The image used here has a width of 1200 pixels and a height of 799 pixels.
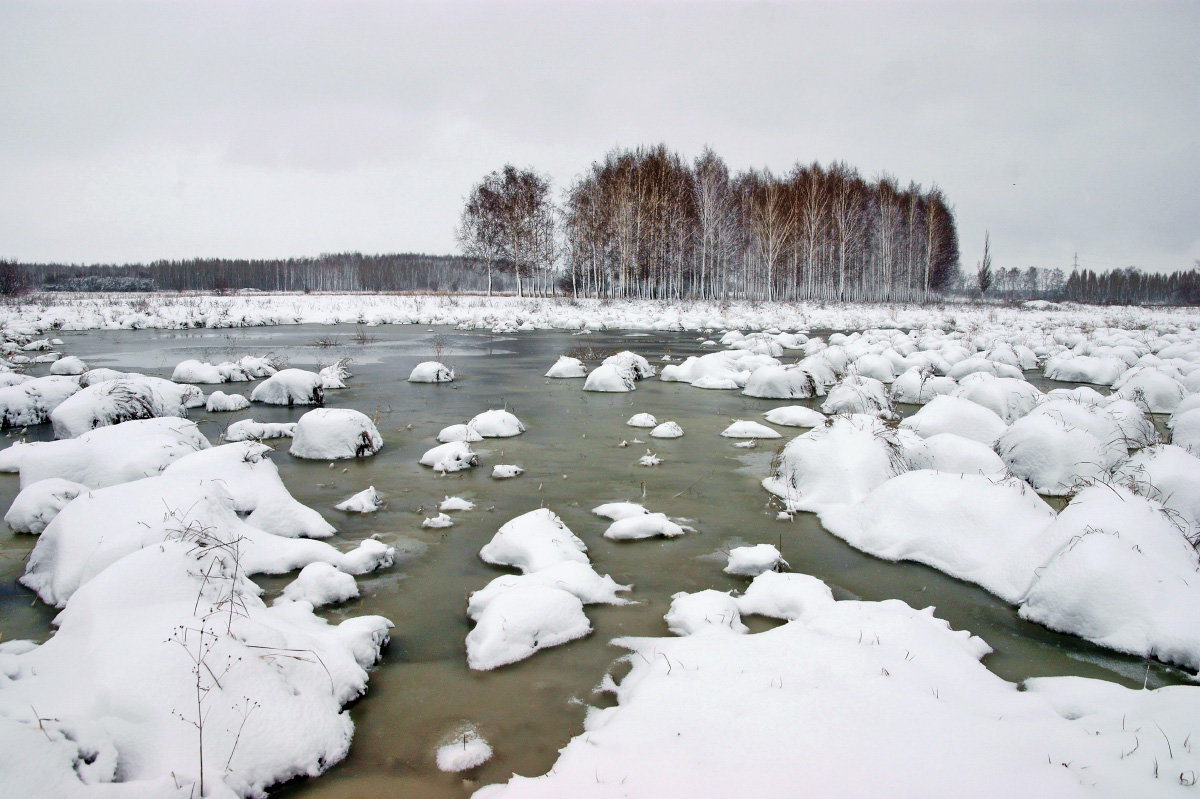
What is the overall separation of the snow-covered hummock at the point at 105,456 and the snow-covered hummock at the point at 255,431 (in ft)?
4.64

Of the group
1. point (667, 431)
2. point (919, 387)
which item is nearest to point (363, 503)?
point (667, 431)

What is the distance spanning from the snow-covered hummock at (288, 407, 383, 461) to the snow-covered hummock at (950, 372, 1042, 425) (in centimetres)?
827

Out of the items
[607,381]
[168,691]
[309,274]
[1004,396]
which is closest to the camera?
[168,691]

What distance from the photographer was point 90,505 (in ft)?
14.0

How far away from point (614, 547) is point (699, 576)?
2.56 ft

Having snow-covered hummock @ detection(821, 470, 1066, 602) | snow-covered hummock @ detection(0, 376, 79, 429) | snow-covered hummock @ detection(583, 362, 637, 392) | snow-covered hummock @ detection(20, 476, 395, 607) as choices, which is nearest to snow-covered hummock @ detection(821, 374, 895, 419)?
snow-covered hummock @ detection(583, 362, 637, 392)

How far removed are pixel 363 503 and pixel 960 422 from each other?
21.4 feet

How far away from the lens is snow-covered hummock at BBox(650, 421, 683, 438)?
26.8ft

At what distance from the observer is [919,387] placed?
10.7 m

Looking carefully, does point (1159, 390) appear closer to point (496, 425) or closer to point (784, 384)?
point (784, 384)

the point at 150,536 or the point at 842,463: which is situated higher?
the point at 842,463

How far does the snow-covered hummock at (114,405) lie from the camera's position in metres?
7.33

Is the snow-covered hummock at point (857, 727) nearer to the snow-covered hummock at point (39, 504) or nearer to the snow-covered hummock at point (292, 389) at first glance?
the snow-covered hummock at point (39, 504)

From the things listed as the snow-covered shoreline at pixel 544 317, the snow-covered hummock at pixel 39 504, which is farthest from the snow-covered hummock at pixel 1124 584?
the snow-covered shoreline at pixel 544 317
